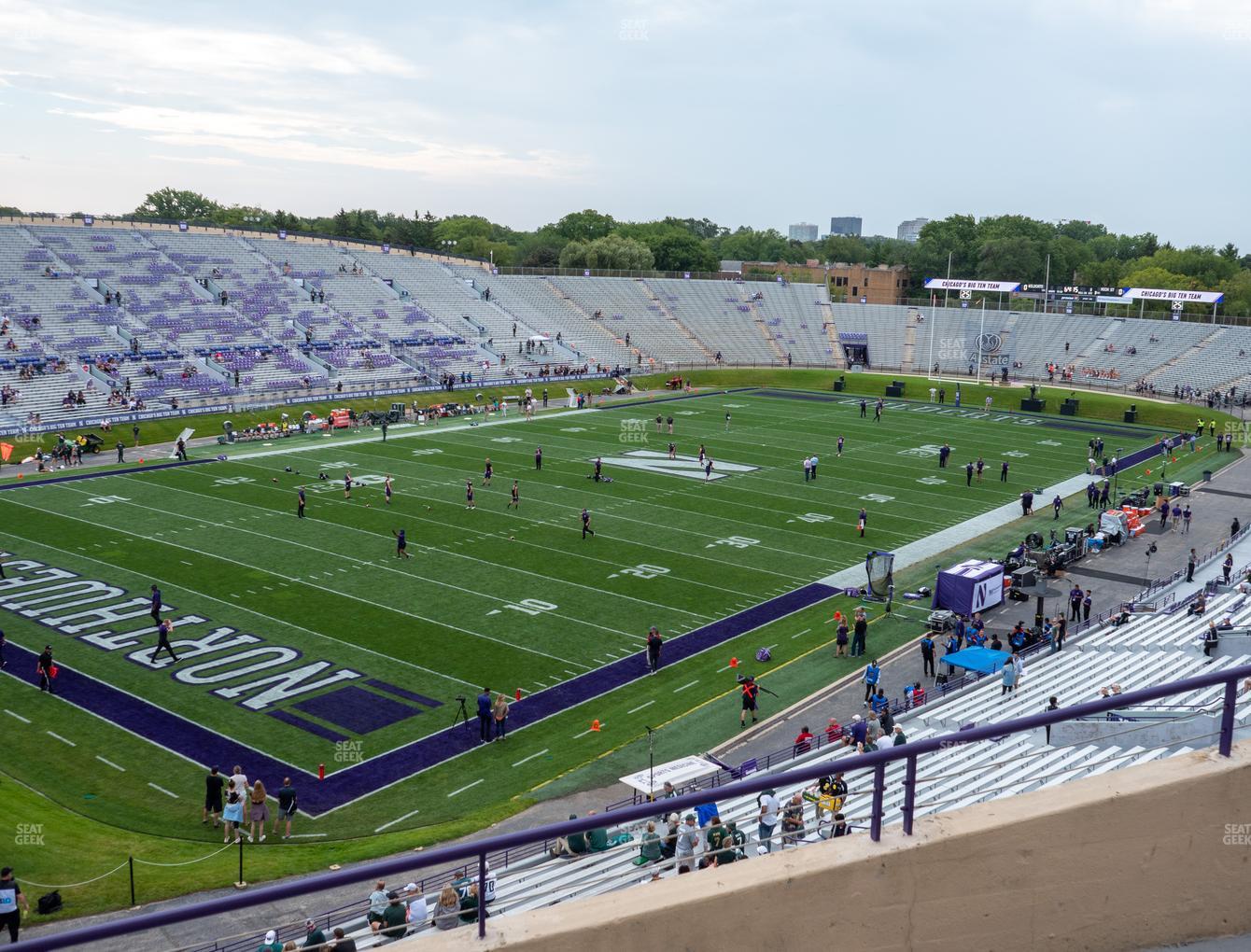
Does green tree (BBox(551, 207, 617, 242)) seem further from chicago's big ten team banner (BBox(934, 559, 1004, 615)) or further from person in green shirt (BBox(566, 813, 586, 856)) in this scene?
person in green shirt (BBox(566, 813, 586, 856))

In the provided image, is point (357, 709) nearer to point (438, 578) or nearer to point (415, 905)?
point (438, 578)

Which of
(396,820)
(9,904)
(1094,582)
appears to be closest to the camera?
(9,904)

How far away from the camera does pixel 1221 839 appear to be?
5.07 meters

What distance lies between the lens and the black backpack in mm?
14492

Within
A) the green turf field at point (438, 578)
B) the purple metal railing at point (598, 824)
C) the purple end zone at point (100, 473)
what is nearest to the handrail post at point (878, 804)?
the purple metal railing at point (598, 824)

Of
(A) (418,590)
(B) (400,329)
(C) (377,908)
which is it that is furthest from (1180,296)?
(C) (377,908)

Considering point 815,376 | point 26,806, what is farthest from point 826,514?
point 815,376

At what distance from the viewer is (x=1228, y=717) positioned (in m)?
5.08

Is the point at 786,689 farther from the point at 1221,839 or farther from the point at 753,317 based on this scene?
the point at 753,317

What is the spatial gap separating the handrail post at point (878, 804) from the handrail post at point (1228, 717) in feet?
5.46

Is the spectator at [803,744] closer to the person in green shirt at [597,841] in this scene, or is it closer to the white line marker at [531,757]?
the white line marker at [531,757]

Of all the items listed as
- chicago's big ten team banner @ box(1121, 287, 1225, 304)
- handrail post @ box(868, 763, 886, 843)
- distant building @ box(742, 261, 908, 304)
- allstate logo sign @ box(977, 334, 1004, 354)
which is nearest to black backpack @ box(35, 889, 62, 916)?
Result: handrail post @ box(868, 763, 886, 843)

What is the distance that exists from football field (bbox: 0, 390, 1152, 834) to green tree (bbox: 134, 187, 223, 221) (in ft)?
387

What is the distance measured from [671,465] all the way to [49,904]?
35368 millimetres
